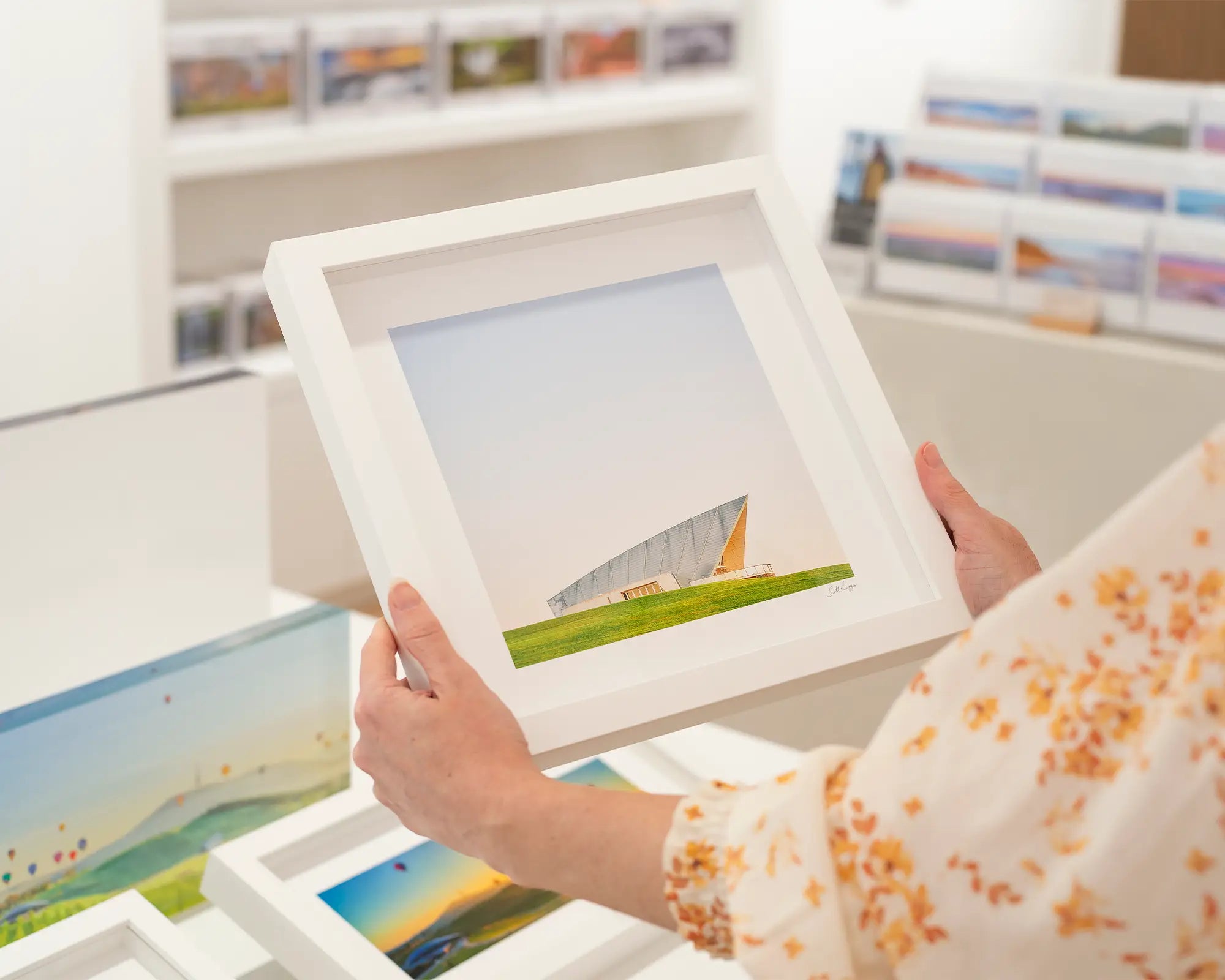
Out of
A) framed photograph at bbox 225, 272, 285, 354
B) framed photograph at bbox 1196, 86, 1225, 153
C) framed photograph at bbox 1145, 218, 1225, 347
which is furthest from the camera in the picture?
framed photograph at bbox 225, 272, 285, 354

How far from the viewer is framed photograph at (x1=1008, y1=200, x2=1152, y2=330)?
221 cm

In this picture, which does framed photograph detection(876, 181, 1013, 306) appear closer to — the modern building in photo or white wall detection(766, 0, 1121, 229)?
white wall detection(766, 0, 1121, 229)

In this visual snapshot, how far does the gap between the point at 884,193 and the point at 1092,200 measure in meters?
0.35

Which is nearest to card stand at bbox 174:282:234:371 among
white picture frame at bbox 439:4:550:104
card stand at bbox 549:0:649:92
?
white picture frame at bbox 439:4:550:104

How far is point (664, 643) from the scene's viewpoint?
90cm

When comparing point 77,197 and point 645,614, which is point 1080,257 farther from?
point 77,197

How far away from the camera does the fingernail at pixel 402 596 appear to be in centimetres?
81

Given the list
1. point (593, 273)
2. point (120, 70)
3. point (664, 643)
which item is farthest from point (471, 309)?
point (120, 70)

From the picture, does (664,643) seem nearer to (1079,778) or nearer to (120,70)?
(1079,778)

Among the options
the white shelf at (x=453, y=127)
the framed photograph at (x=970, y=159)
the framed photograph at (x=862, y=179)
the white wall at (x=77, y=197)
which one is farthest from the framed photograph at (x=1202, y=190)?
the white wall at (x=77, y=197)

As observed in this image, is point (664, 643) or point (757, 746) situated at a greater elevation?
point (664, 643)

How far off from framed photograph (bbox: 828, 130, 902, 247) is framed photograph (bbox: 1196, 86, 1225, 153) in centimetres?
50

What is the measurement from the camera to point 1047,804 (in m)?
0.59

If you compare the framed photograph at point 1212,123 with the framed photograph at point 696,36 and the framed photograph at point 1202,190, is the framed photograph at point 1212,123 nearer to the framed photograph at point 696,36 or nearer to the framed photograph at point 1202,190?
the framed photograph at point 1202,190
